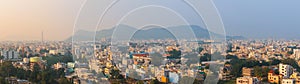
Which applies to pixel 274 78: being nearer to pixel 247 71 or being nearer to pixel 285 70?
pixel 285 70

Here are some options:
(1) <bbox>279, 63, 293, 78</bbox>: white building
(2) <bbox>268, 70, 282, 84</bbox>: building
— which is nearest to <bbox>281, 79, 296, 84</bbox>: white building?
(2) <bbox>268, 70, 282, 84</bbox>: building

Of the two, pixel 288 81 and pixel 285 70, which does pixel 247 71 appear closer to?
pixel 285 70

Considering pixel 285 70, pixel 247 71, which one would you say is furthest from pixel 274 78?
pixel 247 71

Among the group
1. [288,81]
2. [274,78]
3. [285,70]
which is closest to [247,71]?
[285,70]

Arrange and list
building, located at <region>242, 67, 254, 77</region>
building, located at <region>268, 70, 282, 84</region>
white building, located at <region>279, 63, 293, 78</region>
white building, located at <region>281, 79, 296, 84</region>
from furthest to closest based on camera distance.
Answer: building, located at <region>242, 67, 254, 77</region> → white building, located at <region>279, 63, 293, 78</region> → building, located at <region>268, 70, 282, 84</region> → white building, located at <region>281, 79, 296, 84</region>

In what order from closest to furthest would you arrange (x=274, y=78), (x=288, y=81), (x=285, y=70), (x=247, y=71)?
(x=288, y=81) < (x=274, y=78) < (x=285, y=70) < (x=247, y=71)

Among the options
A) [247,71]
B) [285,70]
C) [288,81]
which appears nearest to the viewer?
[288,81]

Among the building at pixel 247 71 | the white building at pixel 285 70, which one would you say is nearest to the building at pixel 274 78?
the white building at pixel 285 70

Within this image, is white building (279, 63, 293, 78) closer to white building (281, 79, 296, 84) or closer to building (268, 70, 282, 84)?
building (268, 70, 282, 84)

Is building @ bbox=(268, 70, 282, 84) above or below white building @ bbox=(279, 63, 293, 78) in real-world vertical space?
below

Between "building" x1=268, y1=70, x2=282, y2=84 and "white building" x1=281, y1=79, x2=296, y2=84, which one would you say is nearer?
"white building" x1=281, y1=79, x2=296, y2=84

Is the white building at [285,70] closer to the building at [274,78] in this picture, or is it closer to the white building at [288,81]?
the building at [274,78]

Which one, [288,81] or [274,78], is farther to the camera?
[274,78]
